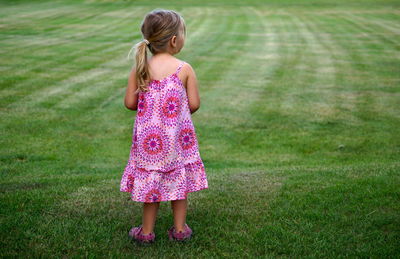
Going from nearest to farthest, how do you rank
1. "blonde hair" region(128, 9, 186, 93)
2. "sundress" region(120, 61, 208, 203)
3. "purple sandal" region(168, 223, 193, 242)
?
1. "blonde hair" region(128, 9, 186, 93)
2. "sundress" region(120, 61, 208, 203)
3. "purple sandal" region(168, 223, 193, 242)

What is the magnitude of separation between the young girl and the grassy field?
44 centimetres

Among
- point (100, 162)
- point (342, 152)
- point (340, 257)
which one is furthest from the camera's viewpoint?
point (342, 152)

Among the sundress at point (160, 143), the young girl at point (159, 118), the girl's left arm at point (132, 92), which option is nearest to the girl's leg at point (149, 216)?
the young girl at point (159, 118)

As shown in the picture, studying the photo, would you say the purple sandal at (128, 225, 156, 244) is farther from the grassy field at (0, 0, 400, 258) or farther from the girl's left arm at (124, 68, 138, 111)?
the girl's left arm at (124, 68, 138, 111)

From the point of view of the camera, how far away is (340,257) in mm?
3621

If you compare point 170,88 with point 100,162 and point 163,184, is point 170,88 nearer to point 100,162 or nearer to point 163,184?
point 163,184

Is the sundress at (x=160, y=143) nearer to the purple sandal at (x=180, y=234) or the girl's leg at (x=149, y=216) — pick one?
the girl's leg at (x=149, y=216)

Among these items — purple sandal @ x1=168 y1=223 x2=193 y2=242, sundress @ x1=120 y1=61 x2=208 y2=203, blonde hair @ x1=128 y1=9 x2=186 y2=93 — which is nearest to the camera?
blonde hair @ x1=128 y1=9 x2=186 y2=93

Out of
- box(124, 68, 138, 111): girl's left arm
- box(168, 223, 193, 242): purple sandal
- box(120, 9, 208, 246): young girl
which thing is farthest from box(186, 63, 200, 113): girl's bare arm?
box(168, 223, 193, 242): purple sandal

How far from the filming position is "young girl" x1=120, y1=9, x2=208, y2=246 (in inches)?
147

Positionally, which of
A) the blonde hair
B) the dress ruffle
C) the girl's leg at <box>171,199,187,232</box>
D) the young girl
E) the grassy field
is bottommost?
the grassy field

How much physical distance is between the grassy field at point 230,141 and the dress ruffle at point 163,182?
0.40 meters

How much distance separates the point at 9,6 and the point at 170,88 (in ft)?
104

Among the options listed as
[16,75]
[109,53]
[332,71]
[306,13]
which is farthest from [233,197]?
[306,13]
